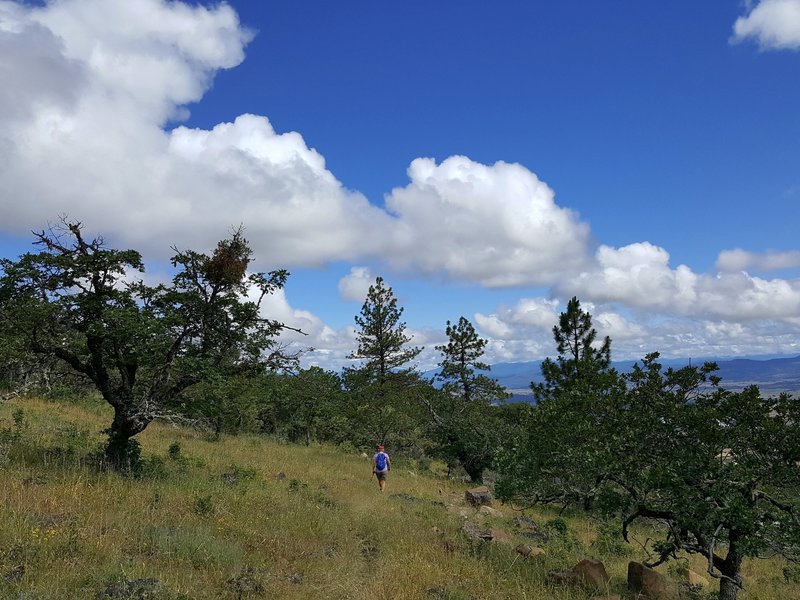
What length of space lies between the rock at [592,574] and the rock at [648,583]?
63 centimetres

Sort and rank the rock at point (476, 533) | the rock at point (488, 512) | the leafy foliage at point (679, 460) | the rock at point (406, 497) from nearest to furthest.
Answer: the leafy foliage at point (679, 460)
the rock at point (476, 533)
the rock at point (406, 497)
the rock at point (488, 512)

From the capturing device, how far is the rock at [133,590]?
6.09m

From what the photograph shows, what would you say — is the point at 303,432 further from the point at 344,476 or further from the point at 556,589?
the point at 556,589

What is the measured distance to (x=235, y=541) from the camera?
9242 millimetres

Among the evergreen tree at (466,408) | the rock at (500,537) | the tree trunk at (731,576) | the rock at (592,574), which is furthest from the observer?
the evergreen tree at (466,408)

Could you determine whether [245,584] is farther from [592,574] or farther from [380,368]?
Result: [380,368]

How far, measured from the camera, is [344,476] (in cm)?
2178

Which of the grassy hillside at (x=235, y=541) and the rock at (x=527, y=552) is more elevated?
the grassy hillside at (x=235, y=541)

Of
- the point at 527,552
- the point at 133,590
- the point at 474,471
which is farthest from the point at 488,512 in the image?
the point at 133,590

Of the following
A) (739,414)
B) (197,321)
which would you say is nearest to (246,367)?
(197,321)

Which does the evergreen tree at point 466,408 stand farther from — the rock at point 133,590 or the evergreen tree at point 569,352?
the rock at point 133,590

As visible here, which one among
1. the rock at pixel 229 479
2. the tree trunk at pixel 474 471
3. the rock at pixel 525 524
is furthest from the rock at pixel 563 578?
the tree trunk at pixel 474 471

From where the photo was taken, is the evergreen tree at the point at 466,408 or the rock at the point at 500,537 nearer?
the rock at the point at 500,537

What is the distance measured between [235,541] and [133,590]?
125 inches
